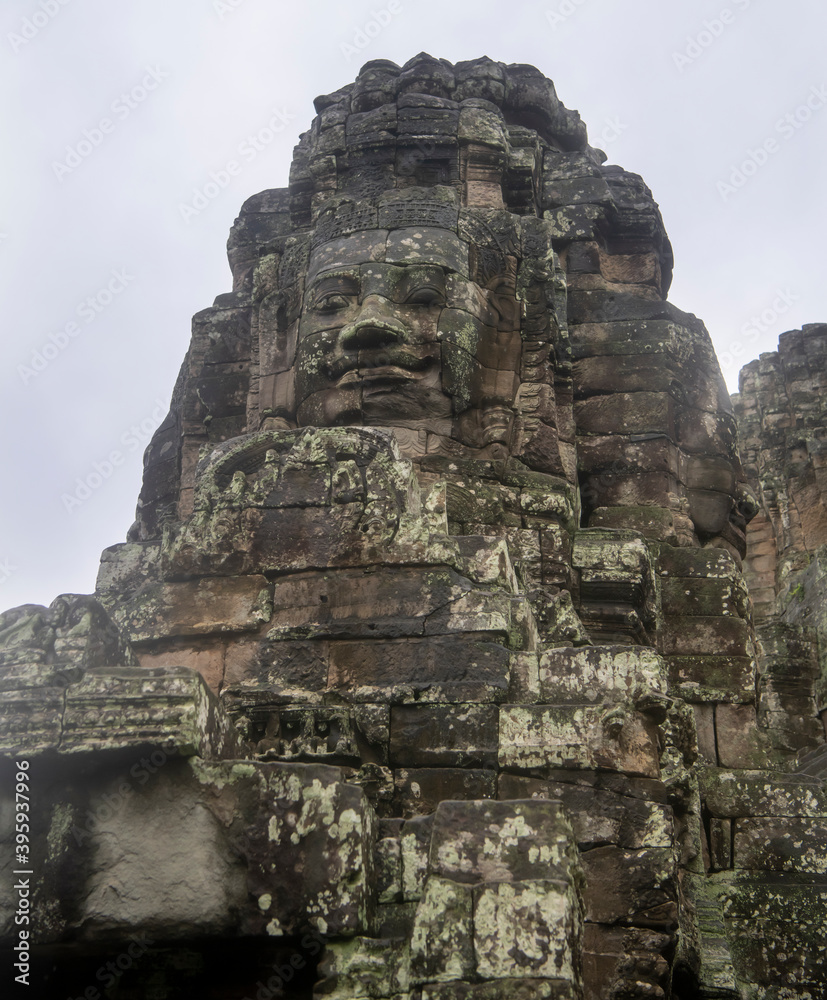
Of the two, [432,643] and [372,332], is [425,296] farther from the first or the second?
[432,643]

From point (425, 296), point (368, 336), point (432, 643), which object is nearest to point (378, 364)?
point (368, 336)

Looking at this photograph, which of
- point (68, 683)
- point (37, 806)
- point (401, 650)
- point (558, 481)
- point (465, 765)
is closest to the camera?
point (37, 806)

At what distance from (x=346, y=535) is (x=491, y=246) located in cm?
395

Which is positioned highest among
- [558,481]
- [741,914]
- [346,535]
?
[558,481]

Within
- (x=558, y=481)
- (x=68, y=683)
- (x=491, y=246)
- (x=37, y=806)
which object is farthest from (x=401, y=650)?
(x=491, y=246)

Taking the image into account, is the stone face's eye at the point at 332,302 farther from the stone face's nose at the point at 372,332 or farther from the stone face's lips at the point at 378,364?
the stone face's lips at the point at 378,364

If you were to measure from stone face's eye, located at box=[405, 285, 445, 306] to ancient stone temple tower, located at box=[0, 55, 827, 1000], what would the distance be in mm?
20

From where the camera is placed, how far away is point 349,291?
32.2 feet

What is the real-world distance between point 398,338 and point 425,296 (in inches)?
20.0

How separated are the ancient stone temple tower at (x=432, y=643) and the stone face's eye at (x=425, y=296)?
0.8 inches

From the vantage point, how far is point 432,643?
691 cm

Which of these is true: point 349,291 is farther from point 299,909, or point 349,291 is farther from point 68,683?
point 299,909

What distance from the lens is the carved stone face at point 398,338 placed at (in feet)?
30.9

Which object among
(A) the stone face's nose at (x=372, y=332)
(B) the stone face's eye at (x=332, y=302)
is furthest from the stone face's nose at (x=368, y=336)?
(B) the stone face's eye at (x=332, y=302)
